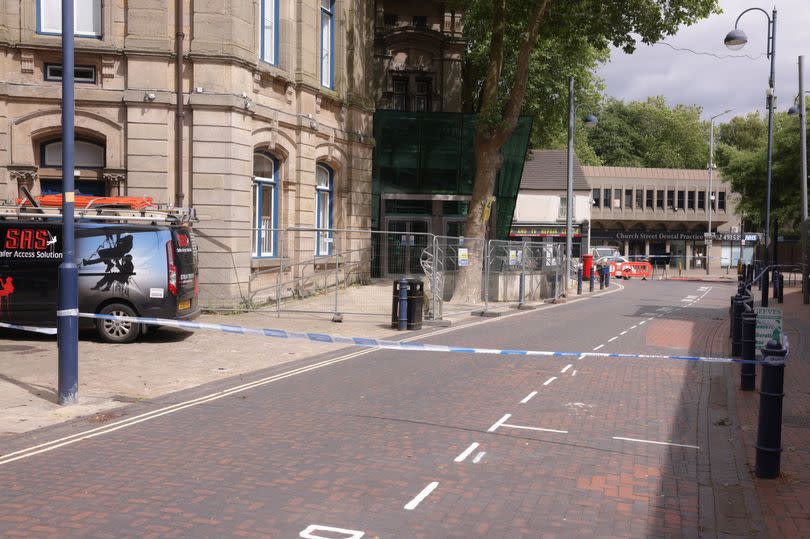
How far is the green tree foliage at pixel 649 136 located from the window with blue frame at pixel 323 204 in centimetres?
5956

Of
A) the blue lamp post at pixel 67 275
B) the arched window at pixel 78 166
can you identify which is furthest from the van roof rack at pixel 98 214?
the blue lamp post at pixel 67 275

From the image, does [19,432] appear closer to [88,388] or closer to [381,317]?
[88,388]

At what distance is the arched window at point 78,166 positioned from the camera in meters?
18.0

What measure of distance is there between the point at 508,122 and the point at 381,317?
7.72 m

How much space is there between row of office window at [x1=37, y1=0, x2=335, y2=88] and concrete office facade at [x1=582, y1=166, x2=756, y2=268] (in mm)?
45629

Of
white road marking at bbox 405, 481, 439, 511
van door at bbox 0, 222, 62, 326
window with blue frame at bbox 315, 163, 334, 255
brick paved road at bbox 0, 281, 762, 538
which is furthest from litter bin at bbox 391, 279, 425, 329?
white road marking at bbox 405, 481, 439, 511

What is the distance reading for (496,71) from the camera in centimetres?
2322

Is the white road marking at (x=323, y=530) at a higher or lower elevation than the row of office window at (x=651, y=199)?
lower

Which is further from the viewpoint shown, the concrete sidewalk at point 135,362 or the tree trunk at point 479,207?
the tree trunk at point 479,207

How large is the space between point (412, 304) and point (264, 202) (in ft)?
20.8

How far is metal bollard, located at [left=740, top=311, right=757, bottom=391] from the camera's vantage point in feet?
32.6

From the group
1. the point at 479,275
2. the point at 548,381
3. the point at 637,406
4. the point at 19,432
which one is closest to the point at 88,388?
the point at 19,432

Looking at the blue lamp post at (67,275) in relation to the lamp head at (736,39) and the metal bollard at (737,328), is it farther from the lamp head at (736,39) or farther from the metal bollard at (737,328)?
the lamp head at (736,39)

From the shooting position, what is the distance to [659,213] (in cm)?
6688
